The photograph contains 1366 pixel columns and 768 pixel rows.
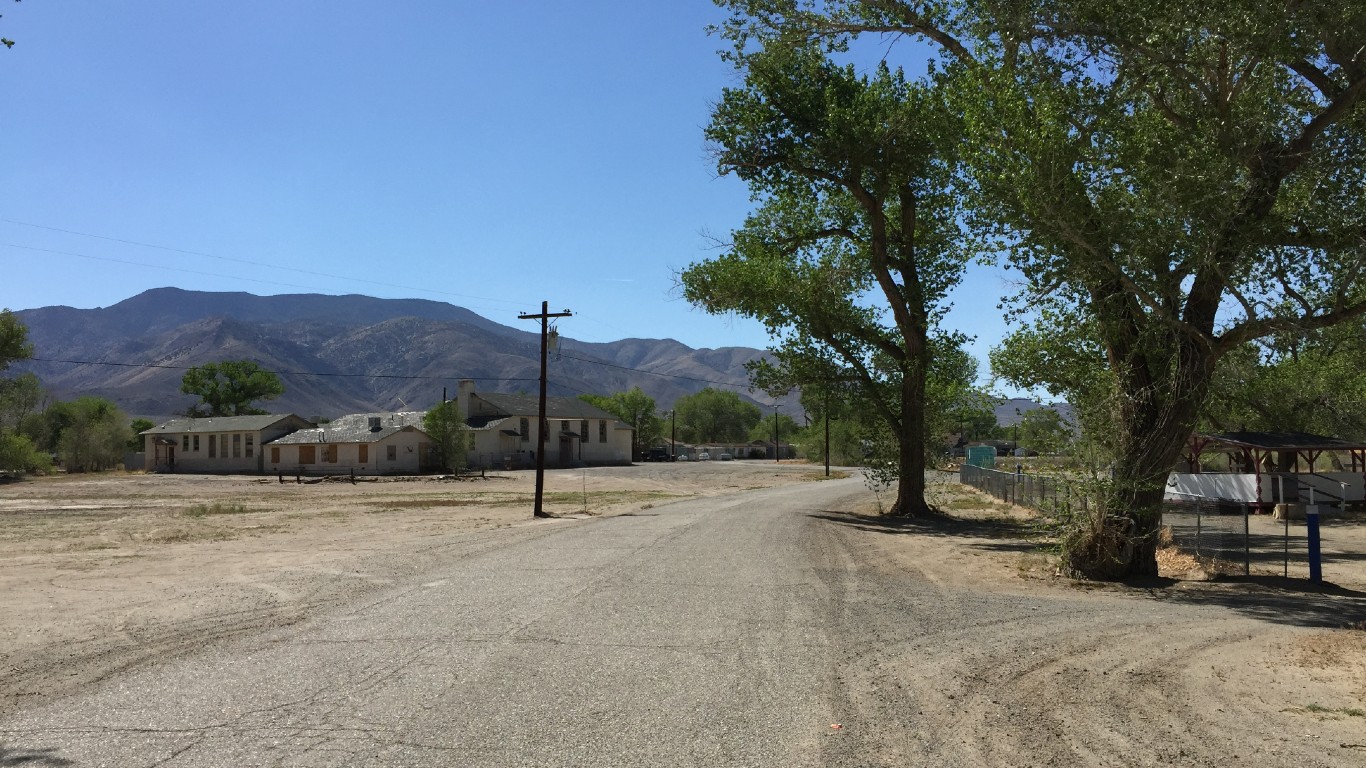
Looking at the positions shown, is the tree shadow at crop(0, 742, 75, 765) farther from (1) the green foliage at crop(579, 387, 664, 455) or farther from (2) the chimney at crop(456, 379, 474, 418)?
(1) the green foliage at crop(579, 387, 664, 455)

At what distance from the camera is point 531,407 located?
87.4 meters

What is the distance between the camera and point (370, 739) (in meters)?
6.07

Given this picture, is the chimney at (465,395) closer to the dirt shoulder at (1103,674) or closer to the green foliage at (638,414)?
the green foliage at (638,414)

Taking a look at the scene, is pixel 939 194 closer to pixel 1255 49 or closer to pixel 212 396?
pixel 1255 49

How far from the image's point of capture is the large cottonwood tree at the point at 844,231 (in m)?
25.9

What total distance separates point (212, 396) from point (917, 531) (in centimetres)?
10565

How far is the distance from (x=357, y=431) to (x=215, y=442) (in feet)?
50.5

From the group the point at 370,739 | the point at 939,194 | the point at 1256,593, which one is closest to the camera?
the point at 370,739

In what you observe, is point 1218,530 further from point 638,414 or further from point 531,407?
point 638,414

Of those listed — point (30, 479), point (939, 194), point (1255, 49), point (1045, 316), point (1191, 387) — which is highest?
point (939, 194)

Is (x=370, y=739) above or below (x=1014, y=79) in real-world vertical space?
below

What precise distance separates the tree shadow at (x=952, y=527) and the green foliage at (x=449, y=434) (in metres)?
41.9

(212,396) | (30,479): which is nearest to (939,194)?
(30,479)

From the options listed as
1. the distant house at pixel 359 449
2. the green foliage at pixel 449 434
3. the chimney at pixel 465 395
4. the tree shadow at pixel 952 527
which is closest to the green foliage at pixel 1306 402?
the tree shadow at pixel 952 527
